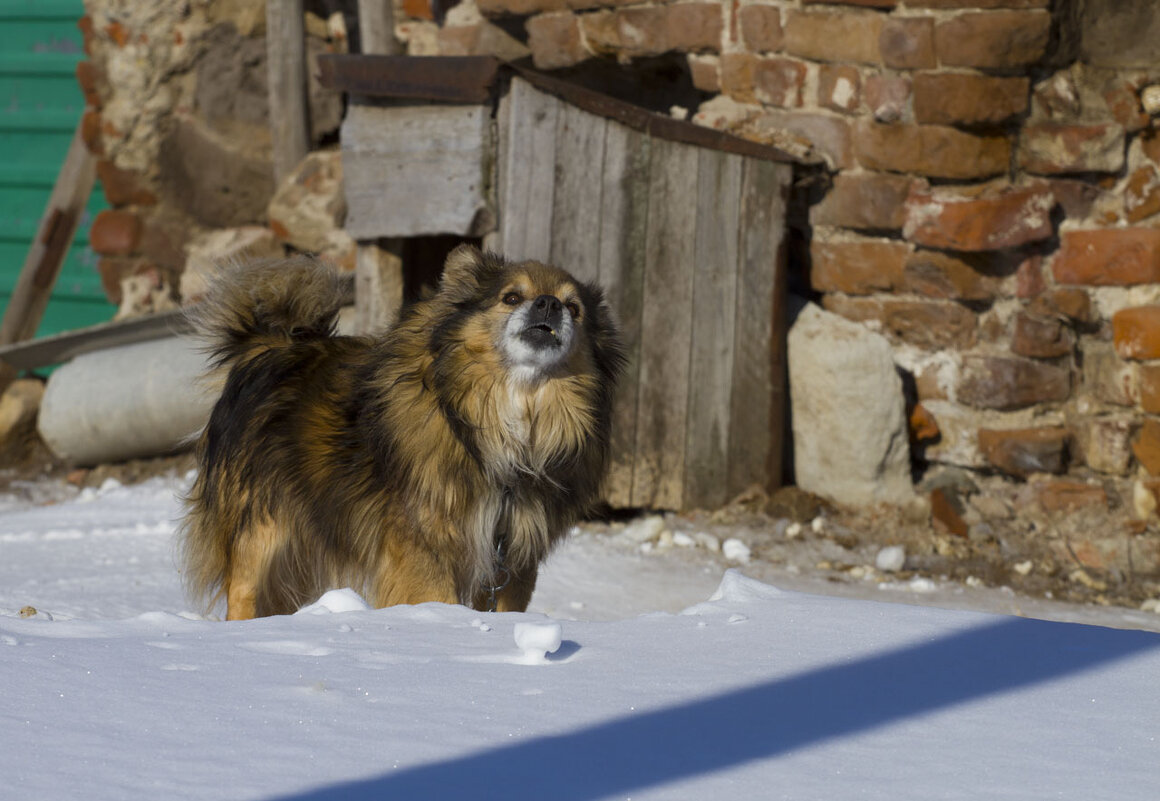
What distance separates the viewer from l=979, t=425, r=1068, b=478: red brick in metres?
4.80

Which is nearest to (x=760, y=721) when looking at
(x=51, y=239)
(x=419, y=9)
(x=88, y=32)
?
(x=419, y=9)

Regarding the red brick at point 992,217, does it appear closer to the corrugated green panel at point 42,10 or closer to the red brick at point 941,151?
the red brick at point 941,151

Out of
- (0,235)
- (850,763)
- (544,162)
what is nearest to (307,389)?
(544,162)

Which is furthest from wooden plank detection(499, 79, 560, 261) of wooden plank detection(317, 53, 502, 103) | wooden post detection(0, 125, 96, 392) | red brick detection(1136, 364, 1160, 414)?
wooden post detection(0, 125, 96, 392)

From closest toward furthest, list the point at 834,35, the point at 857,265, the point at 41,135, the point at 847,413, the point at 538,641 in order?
1. the point at 538,641
2. the point at 834,35
3. the point at 847,413
4. the point at 857,265
5. the point at 41,135

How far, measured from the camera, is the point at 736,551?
15.3 ft

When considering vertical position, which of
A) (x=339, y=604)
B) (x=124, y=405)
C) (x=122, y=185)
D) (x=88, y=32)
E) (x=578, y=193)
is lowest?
(x=124, y=405)

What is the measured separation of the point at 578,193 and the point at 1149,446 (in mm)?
2282

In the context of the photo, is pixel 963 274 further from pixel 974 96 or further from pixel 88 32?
pixel 88 32

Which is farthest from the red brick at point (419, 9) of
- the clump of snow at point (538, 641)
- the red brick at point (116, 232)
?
the clump of snow at point (538, 641)

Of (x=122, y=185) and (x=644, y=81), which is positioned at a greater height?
(x=644, y=81)

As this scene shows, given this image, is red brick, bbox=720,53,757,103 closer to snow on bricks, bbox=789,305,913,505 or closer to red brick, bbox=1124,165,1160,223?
snow on bricks, bbox=789,305,913,505

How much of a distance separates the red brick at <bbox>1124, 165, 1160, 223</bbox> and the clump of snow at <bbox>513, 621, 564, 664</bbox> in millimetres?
3486

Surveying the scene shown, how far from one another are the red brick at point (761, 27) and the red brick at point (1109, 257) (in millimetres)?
1331
